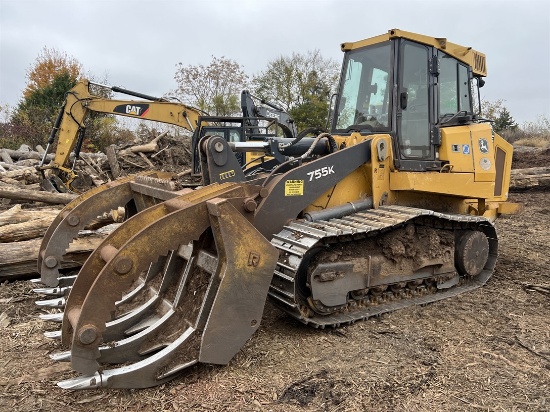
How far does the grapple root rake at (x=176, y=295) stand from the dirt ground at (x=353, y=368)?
0.23m

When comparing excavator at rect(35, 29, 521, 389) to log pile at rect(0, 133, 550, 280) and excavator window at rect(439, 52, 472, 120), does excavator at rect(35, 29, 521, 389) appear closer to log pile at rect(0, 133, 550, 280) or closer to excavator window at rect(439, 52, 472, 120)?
excavator window at rect(439, 52, 472, 120)

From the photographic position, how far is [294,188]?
14.5 ft

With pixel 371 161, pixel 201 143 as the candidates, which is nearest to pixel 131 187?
pixel 201 143

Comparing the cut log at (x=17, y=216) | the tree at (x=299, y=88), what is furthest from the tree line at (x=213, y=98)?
the cut log at (x=17, y=216)

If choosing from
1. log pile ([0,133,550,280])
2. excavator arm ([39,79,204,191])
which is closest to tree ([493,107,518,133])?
log pile ([0,133,550,280])

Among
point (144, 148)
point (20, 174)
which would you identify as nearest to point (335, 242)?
point (20, 174)

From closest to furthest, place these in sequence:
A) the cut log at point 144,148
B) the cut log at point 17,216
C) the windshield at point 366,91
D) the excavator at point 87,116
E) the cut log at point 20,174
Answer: the windshield at point 366,91 → the cut log at point 17,216 → the excavator at point 87,116 → the cut log at point 20,174 → the cut log at point 144,148

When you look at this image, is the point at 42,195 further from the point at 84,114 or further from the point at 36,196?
the point at 84,114

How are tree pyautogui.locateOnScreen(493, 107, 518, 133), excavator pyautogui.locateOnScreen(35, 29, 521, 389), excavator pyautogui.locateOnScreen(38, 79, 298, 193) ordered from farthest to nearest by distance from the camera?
tree pyautogui.locateOnScreen(493, 107, 518, 133) < excavator pyautogui.locateOnScreen(38, 79, 298, 193) < excavator pyautogui.locateOnScreen(35, 29, 521, 389)

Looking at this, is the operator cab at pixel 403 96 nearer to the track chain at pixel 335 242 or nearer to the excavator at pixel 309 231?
the excavator at pixel 309 231

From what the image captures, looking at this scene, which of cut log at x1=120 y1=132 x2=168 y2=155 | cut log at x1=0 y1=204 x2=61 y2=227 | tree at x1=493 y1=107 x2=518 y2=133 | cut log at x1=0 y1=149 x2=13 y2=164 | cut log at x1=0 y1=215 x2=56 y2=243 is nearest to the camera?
cut log at x1=0 y1=215 x2=56 y2=243

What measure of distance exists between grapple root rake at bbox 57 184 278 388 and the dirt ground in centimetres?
23

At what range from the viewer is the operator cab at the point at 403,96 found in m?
5.21

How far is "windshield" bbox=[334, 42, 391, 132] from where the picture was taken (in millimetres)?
5297
